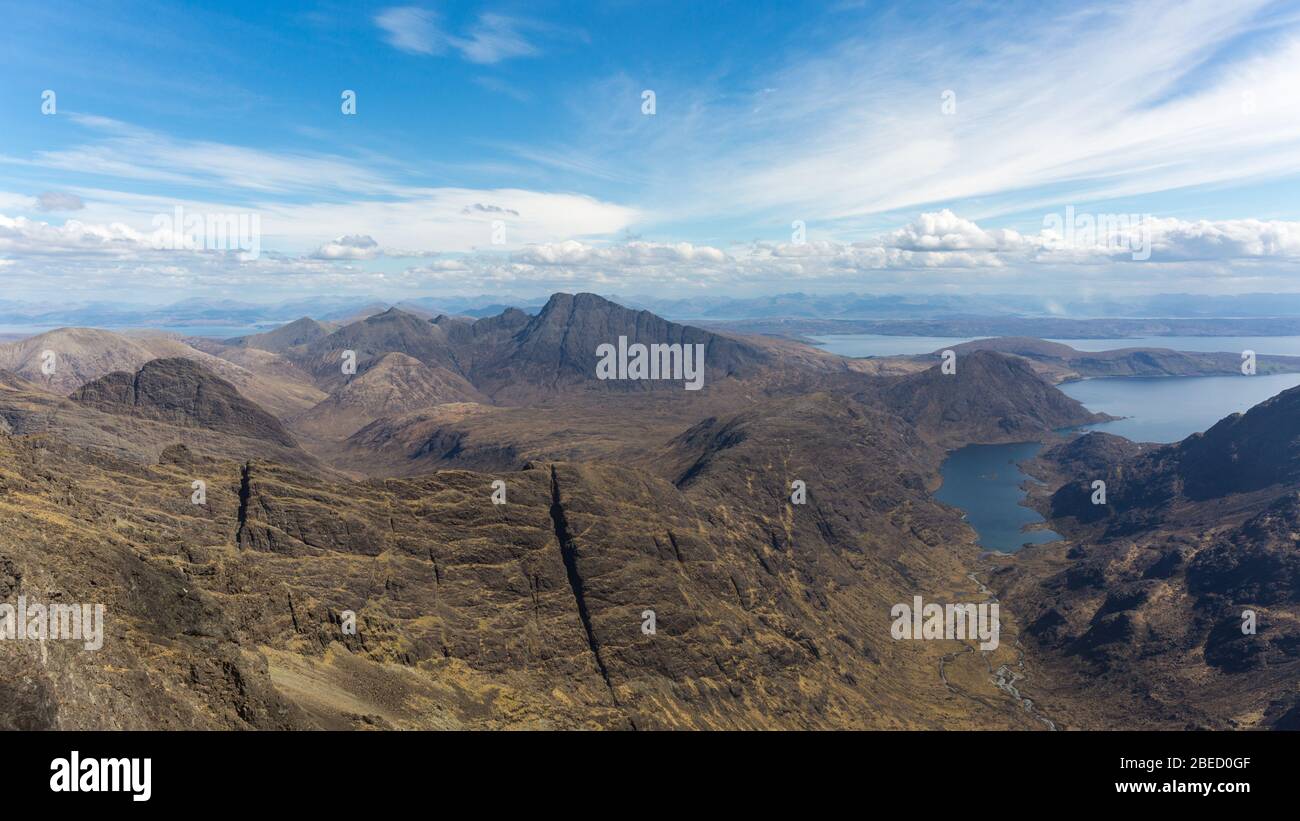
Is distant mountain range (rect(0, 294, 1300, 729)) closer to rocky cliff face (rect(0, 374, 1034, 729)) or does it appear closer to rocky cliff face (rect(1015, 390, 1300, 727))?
rocky cliff face (rect(0, 374, 1034, 729))

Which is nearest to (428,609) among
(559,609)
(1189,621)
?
(559,609)

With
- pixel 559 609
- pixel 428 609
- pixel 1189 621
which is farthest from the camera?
pixel 1189 621

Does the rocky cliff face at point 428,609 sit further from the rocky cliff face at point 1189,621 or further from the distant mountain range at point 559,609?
the rocky cliff face at point 1189,621

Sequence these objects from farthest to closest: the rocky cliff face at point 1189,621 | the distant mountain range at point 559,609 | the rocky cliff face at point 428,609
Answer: the rocky cliff face at point 1189,621, the distant mountain range at point 559,609, the rocky cliff face at point 428,609

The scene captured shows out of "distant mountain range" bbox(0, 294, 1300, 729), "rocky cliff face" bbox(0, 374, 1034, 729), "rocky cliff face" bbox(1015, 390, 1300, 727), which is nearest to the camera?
"rocky cliff face" bbox(0, 374, 1034, 729)

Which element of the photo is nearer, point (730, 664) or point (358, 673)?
point (358, 673)

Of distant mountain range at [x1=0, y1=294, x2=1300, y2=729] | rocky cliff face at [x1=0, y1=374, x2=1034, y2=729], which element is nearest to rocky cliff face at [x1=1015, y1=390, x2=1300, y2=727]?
distant mountain range at [x1=0, y1=294, x2=1300, y2=729]

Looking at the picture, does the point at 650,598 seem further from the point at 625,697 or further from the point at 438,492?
the point at 438,492

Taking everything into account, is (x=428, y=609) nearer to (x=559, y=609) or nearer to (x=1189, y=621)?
(x=559, y=609)

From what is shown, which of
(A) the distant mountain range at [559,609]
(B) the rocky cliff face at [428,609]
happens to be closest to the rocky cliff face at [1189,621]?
(A) the distant mountain range at [559,609]

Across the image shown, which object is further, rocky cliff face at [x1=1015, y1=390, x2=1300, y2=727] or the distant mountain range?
rocky cliff face at [x1=1015, y1=390, x2=1300, y2=727]
